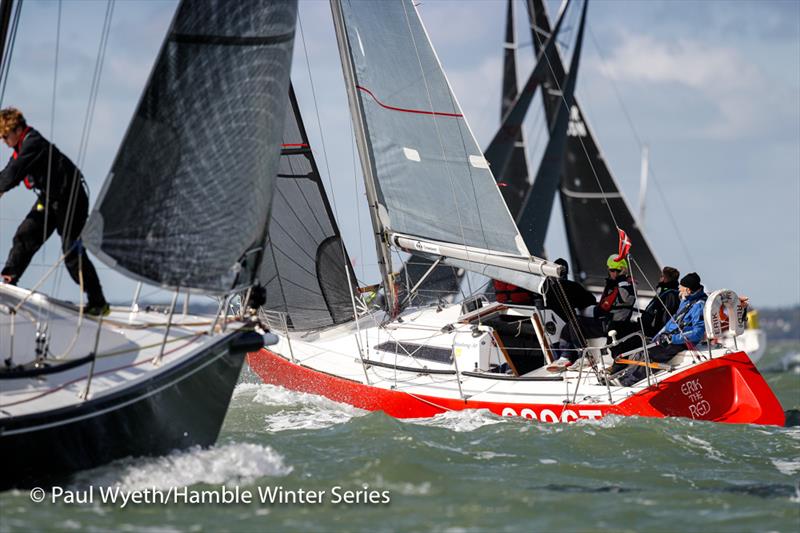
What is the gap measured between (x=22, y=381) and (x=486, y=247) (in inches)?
223

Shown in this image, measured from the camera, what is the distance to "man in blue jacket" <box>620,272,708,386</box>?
10.2 m

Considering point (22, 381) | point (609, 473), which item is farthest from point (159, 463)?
point (609, 473)

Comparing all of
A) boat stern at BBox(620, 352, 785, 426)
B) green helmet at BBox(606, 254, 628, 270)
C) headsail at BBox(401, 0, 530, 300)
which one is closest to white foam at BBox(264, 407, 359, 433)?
boat stern at BBox(620, 352, 785, 426)

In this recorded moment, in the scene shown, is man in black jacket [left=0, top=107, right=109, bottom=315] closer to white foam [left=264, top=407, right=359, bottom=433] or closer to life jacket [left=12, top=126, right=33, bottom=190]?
life jacket [left=12, top=126, right=33, bottom=190]

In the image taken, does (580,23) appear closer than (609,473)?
No

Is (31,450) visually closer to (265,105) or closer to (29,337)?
(29,337)

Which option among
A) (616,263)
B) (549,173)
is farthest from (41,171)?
(549,173)

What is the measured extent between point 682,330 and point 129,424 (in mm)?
5754

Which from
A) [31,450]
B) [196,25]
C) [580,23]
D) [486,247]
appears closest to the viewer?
[31,450]

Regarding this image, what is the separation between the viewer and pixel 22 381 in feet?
23.3

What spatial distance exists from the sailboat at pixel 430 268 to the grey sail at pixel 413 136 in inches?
0.4

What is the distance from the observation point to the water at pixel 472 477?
20.4 ft

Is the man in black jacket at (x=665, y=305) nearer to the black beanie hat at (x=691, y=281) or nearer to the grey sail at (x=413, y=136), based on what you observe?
the black beanie hat at (x=691, y=281)

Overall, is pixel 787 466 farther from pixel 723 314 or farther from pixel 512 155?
pixel 512 155
